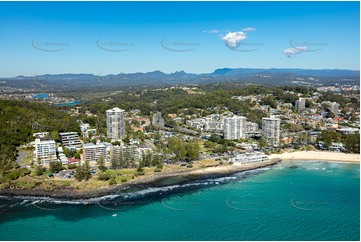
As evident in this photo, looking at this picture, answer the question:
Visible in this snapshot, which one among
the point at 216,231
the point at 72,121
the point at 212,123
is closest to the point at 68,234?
the point at 216,231

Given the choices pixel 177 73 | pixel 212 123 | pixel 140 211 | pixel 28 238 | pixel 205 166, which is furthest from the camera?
pixel 177 73

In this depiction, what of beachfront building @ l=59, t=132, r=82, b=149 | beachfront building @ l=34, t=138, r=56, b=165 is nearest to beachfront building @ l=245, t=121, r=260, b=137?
beachfront building @ l=59, t=132, r=82, b=149

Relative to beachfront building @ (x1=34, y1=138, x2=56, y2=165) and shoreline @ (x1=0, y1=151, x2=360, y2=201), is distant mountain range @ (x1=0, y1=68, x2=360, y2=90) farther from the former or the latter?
beachfront building @ (x1=34, y1=138, x2=56, y2=165)

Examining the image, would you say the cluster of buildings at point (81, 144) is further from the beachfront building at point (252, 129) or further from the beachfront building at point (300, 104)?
the beachfront building at point (300, 104)

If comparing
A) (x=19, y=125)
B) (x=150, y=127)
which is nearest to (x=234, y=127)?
(x=150, y=127)

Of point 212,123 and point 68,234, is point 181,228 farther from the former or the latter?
A: point 212,123

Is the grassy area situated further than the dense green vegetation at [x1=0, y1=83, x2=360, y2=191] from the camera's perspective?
No
